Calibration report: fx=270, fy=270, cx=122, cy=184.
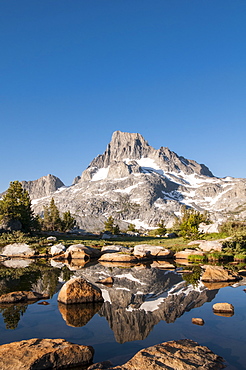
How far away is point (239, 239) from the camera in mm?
37875

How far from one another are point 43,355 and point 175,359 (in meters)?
3.77

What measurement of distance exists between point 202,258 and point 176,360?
97.3 feet

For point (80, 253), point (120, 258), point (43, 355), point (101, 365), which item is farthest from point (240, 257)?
point (43, 355)

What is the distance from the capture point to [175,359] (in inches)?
292

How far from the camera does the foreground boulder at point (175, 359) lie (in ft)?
23.3

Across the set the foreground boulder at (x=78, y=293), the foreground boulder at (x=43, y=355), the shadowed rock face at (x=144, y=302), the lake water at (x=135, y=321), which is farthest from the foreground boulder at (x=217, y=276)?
the foreground boulder at (x=43, y=355)

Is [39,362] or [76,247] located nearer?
[39,362]

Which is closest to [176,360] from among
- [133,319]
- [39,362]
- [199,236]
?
[39,362]

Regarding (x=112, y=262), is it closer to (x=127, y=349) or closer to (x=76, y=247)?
(x=76, y=247)

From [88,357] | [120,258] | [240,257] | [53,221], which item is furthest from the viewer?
[53,221]

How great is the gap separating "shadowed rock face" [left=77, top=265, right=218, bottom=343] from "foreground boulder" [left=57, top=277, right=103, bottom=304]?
2.46ft

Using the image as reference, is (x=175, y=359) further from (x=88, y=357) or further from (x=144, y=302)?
(x=144, y=302)

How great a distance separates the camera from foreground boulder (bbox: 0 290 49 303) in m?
14.7

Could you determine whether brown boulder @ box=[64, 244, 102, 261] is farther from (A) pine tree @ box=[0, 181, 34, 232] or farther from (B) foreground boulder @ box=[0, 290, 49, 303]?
(A) pine tree @ box=[0, 181, 34, 232]
